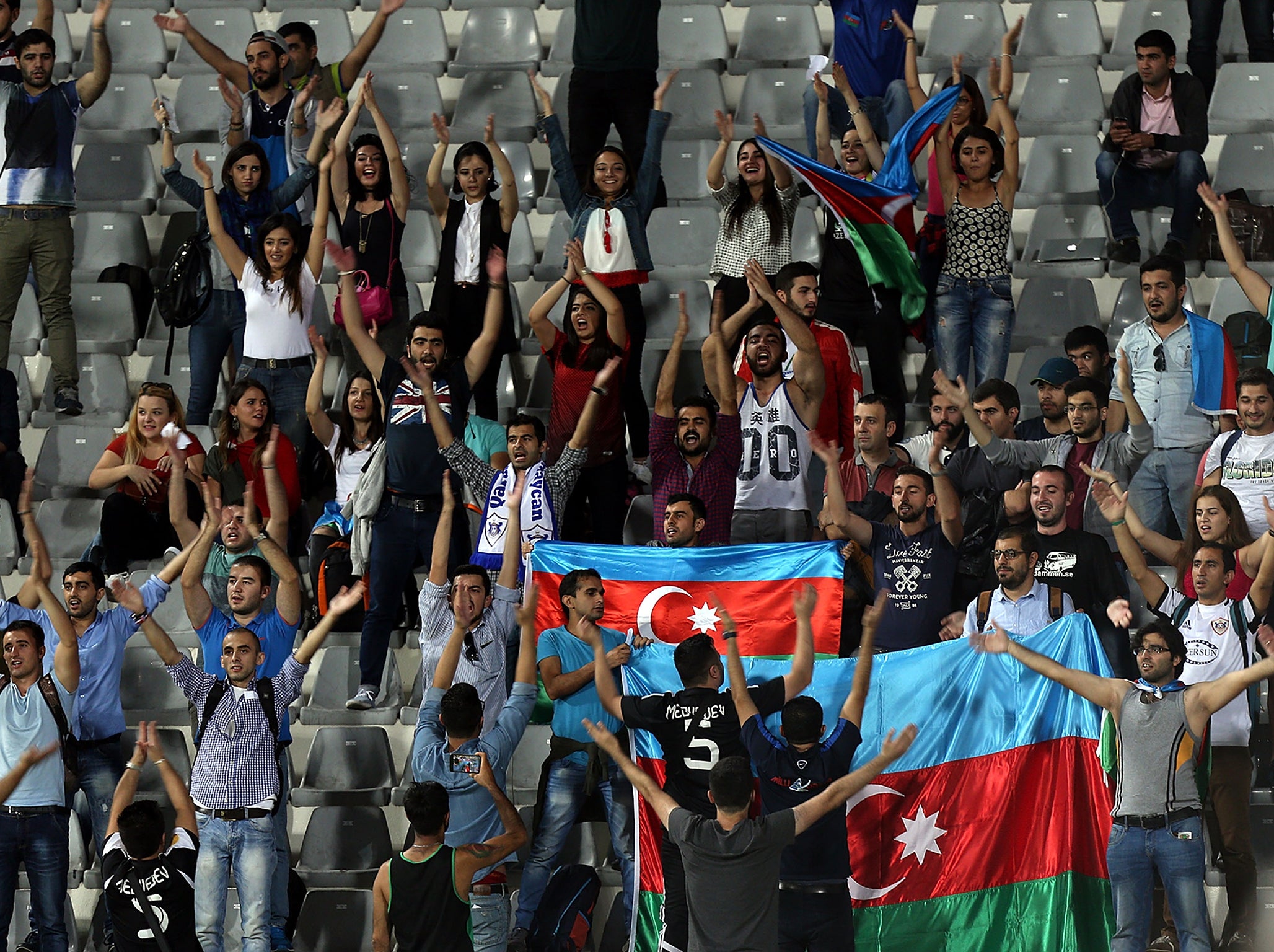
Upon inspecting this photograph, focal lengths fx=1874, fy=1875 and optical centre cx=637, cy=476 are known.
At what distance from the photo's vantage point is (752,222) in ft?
34.7

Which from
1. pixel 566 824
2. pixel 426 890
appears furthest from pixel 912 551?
pixel 426 890

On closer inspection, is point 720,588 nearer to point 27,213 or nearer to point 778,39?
point 27,213

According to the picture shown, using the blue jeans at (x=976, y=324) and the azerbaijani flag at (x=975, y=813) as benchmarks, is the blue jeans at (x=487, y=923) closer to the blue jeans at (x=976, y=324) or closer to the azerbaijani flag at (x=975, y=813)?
the azerbaijani flag at (x=975, y=813)

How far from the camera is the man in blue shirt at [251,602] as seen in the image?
877 centimetres

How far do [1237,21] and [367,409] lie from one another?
7345mm

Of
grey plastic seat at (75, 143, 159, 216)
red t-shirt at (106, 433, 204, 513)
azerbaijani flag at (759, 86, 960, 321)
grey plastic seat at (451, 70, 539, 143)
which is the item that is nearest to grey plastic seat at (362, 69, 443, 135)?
grey plastic seat at (451, 70, 539, 143)

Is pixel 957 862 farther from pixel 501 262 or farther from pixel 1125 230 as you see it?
pixel 1125 230

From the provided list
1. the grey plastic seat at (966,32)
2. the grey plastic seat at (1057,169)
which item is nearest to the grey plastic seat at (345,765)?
the grey plastic seat at (1057,169)

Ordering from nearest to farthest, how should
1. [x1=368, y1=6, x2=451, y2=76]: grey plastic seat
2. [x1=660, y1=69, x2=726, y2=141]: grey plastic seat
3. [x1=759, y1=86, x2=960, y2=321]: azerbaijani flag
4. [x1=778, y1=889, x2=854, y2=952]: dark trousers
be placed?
[x1=778, y1=889, x2=854, y2=952]: dark trousers → [x1=759, y1=86, x2=960, y2=321]: azerbaijani flag → [x1=660, y1=69, x2=726, y2=141]: grey plastic seat → [x1=368, y1=6, x2=451, y2=76]: grey plastic seat

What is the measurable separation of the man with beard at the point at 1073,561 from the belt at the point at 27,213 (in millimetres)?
5970

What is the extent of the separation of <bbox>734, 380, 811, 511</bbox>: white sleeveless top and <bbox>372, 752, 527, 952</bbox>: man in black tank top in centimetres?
284

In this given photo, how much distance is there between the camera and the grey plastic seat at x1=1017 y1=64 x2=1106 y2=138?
1296 centimetres

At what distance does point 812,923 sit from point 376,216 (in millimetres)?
5280

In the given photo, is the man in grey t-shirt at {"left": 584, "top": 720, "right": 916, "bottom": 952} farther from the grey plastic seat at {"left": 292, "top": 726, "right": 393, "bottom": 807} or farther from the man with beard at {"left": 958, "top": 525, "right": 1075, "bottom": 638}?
the grey plastic seat at {"left": 292, "top": 726, "right": 393, "bottom": 807}
